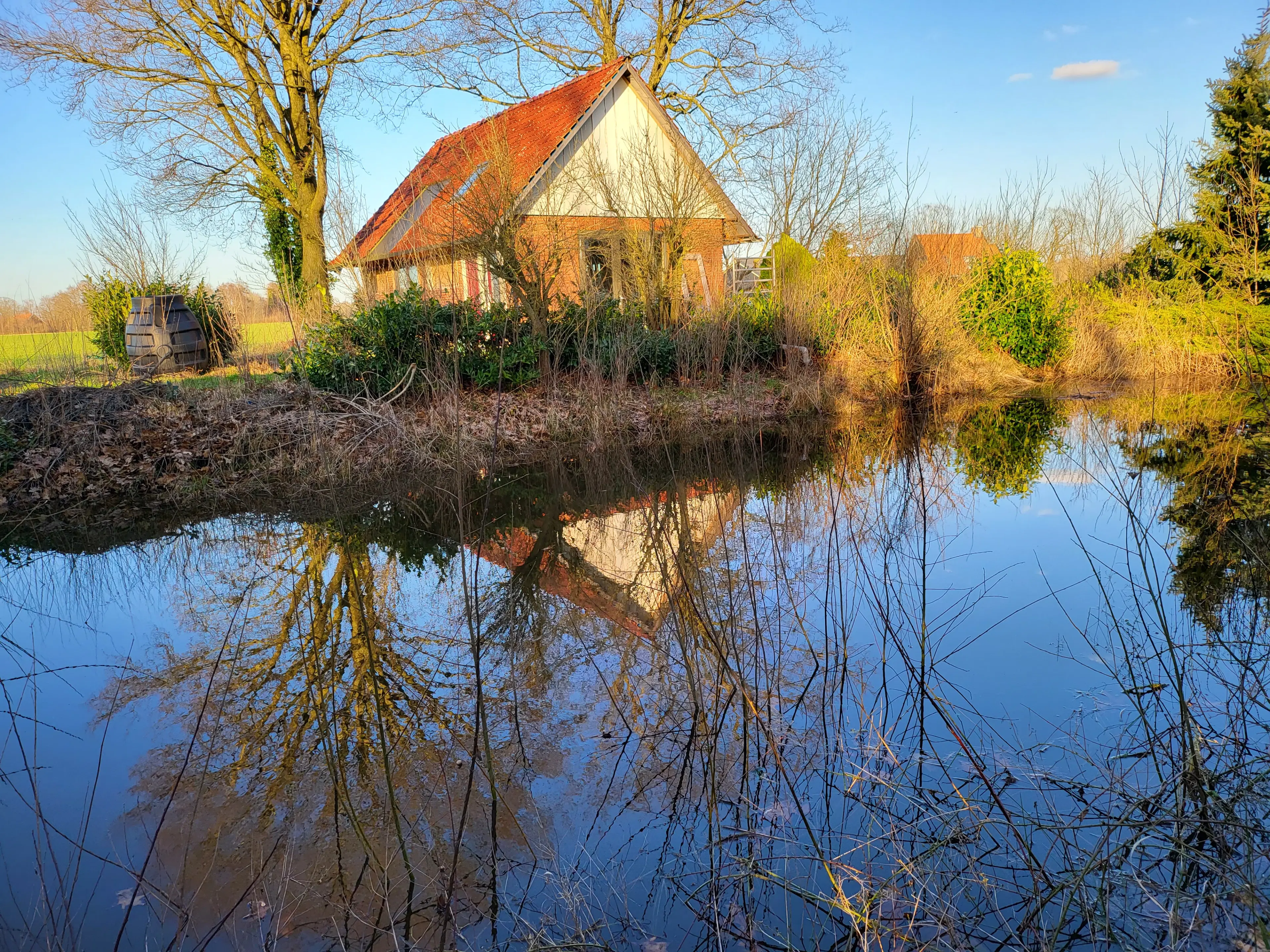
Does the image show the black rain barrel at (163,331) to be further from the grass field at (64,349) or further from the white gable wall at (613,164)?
the white gable wall at (613,164)

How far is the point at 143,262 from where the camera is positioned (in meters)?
13.5

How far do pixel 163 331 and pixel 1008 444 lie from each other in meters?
13.2

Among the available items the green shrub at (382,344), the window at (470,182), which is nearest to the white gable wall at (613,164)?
the window at (470,182)

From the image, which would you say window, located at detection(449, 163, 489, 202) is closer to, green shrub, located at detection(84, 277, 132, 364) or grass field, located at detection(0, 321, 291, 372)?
grass field, located at detection(0, 321, 291, 372)

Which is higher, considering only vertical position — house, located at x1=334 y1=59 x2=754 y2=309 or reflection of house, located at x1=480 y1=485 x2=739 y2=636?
house, located at x1=334 y1=59 x2=754 y2=309

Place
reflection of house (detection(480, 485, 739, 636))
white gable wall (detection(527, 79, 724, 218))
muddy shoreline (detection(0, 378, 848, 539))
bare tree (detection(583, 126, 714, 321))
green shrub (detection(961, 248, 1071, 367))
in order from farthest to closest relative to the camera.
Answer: green shrub (detection(961, 248, 1071, 367)) < white gable wall (detection(527, 79, 724, 218)) < bare tree (detection(583, 126, 714, 321)) < muddy shoreline (detection(0, 378, 848, 539)) < reflection of house (detection(480, 485, 739, 636))

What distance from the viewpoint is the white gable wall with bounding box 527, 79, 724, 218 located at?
14148mm

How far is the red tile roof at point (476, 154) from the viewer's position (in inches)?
434

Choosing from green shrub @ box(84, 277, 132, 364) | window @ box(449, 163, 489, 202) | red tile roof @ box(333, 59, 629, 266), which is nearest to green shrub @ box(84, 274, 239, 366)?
green shrub @ box(84, 277, 132, 364)

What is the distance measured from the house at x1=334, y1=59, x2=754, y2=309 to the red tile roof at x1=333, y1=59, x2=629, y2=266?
6 cm

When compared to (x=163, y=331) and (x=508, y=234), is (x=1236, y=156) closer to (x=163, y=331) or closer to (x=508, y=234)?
(x=508, y=234)

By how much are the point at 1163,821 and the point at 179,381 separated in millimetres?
12779

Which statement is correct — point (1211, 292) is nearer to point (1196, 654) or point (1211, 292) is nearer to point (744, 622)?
point (1196, 654)

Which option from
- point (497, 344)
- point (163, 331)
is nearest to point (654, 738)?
point (497, 344)
